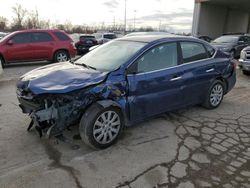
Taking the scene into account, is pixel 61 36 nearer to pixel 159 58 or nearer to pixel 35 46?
pixel 35 46

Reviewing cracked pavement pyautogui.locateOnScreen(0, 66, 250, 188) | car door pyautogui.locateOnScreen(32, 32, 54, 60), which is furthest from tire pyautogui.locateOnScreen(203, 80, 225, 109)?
car door pyautogui.locateOnScreen(32, 32, 54, 60)

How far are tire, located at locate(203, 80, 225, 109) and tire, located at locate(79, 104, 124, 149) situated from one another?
2.32 meters

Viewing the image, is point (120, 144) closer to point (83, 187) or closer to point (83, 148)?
point (83, 148)

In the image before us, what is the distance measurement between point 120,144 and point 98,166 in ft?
2.17

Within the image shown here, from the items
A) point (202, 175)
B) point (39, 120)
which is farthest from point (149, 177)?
point (39, 120)

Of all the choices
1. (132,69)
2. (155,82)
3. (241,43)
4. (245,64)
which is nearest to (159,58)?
(155,82)

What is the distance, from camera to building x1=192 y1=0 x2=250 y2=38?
81.8 feet

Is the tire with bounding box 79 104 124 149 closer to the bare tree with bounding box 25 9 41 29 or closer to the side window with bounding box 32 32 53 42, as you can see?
the side window with bounding box 32 32 53 42

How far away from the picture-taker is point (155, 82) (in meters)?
3.93

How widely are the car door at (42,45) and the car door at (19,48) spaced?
208mm

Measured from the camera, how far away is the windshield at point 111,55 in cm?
383

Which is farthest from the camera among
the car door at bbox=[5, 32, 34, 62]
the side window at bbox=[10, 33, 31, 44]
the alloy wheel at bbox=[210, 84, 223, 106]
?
the side window at bbox=[10, 33, 31, 44]

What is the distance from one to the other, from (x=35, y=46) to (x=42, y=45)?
304 mm

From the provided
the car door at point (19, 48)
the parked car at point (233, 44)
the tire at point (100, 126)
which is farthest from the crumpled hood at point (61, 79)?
the parked car at point (233, 44)
